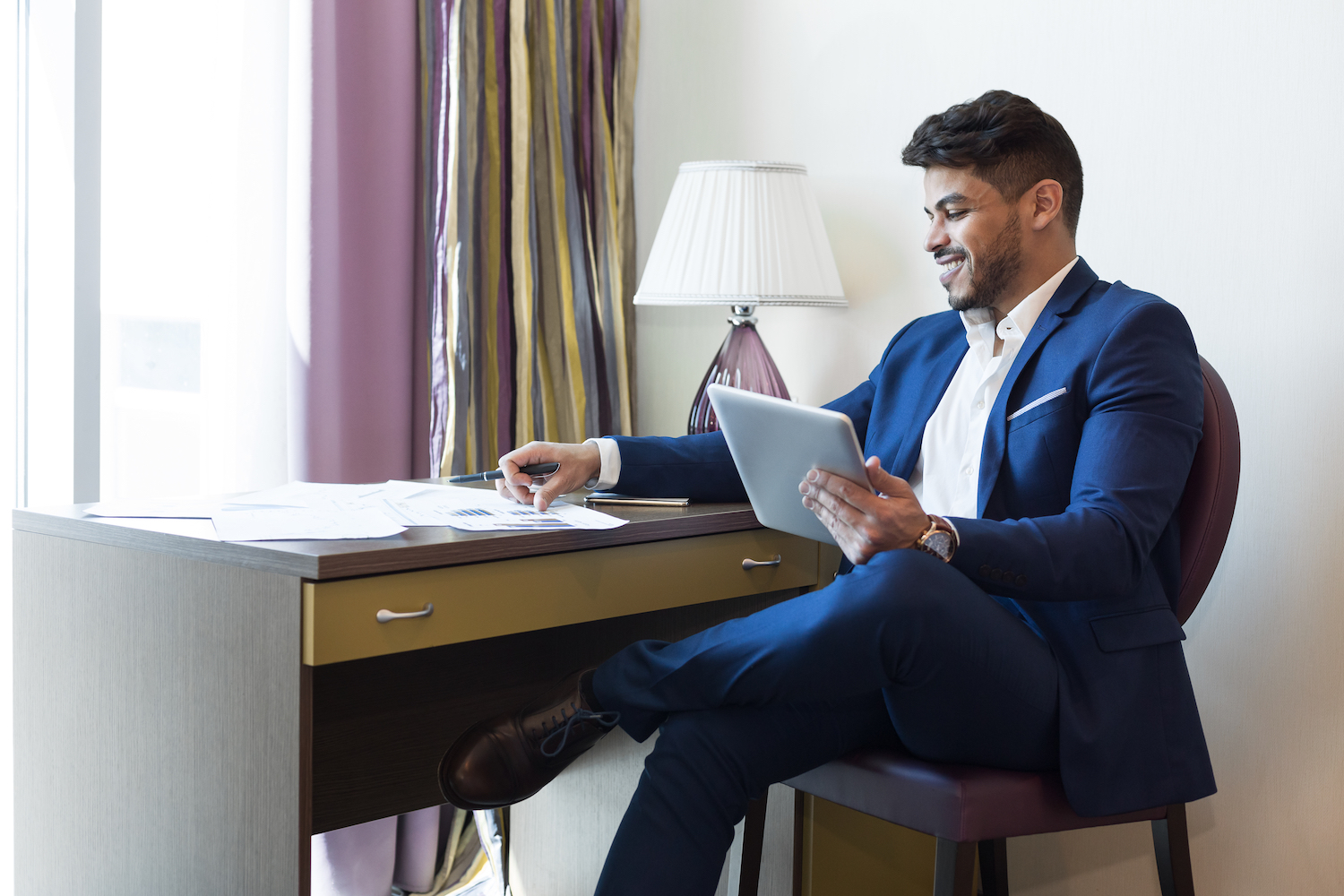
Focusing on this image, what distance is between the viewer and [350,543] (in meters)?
1.09

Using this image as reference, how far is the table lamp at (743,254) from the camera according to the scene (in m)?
1.85

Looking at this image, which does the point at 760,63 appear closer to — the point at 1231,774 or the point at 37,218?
the point at 37,218

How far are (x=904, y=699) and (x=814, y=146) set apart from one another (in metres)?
1.27

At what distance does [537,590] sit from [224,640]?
320 mm

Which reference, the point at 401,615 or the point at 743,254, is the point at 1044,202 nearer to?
the point at 743,254

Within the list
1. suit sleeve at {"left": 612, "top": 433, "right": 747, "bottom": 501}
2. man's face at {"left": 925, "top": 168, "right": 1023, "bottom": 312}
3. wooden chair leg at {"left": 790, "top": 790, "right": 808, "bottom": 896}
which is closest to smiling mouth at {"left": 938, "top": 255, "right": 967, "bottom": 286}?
man's face at {"left": 925, "top": 168, "right": 1023, "bottom": 312}

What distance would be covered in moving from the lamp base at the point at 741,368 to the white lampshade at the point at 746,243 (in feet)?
0.25

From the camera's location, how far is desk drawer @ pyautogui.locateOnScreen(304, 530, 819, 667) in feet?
3.44

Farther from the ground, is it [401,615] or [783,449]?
[783,449]

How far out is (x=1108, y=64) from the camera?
169 centimetres

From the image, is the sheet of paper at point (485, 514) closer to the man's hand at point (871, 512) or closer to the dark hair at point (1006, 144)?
the man's hand at point (871, 512)

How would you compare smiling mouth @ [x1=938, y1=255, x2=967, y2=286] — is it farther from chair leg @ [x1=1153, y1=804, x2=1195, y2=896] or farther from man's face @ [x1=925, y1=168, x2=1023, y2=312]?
chair leg @ [x1=1153, y1=804, x2=1195, y2=896]

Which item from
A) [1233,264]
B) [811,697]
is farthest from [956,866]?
[1233,264]

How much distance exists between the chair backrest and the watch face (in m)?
0.34
